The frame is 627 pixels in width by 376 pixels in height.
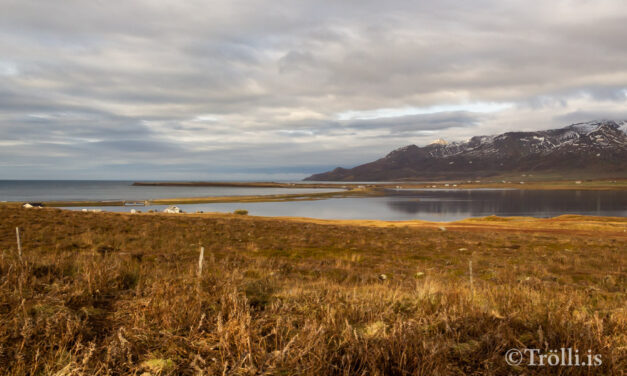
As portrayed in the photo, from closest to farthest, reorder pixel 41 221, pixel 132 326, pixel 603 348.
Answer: pixel 603 348 → pixel 132 326 → pixel 41 221

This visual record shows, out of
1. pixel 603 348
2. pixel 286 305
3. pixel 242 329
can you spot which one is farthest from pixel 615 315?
pixel 242 329

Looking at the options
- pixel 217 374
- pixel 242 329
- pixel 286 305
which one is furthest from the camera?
pixel 286 305

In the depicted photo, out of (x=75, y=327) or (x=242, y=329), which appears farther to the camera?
(x=75, y=327)

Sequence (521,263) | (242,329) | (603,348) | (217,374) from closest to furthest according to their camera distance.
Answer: (217,374) < (242,329) < (603,348) < (521,263)

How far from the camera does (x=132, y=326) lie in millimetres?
4816

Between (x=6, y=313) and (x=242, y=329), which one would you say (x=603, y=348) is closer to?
(x=242, y=329)

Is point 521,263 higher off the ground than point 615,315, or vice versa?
point 615,315

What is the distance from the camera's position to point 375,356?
12.8 feet

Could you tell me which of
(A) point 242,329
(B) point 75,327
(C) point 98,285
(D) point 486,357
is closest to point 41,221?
(C) point 98,285

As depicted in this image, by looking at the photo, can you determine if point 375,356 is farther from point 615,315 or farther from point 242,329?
point 615,315

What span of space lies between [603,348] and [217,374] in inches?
180

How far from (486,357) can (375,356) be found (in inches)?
56.3

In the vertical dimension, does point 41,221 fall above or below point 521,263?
above

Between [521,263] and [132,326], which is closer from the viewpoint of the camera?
[132,326]
